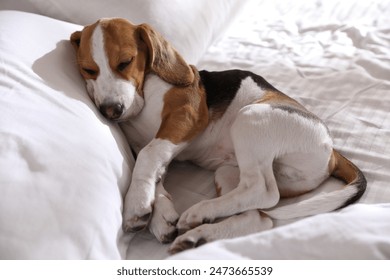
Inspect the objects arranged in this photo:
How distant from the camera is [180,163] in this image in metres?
1.99

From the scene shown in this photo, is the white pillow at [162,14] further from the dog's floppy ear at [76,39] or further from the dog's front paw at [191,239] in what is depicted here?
the dog's front paw at [191,239]

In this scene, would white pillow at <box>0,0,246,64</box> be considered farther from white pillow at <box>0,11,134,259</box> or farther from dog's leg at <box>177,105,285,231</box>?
dog's leg at <box>177,105,285,231</box>

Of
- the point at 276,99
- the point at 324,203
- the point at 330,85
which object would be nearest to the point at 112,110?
the point at 276,99

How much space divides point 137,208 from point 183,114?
0.41m

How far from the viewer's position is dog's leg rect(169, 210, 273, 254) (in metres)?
1.53

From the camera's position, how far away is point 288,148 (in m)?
1.74

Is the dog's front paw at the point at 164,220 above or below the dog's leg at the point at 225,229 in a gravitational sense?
below

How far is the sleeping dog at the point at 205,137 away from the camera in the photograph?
5.32 ft

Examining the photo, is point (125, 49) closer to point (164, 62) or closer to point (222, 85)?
point (164, 62)

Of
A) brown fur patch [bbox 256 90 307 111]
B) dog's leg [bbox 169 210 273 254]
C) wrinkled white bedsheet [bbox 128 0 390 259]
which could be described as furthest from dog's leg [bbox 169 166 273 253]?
brown fur patch [bbox 256 90 307 111]

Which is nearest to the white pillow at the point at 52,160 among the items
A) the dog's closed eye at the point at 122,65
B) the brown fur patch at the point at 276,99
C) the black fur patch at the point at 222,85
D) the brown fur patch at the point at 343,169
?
the dog's closed eye at the point at 122,65

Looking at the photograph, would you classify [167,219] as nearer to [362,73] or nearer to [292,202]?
[292,202]

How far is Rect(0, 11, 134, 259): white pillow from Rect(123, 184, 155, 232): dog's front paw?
1.2 inches

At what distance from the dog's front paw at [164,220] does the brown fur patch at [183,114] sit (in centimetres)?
23
